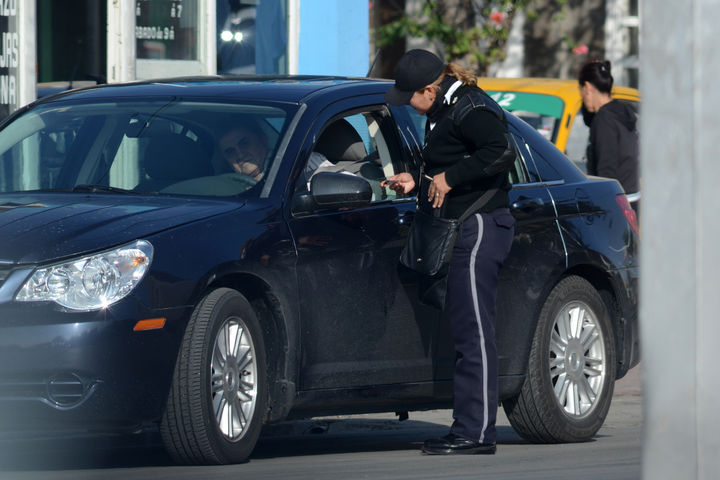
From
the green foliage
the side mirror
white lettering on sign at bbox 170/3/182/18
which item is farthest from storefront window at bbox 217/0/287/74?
the side mirror

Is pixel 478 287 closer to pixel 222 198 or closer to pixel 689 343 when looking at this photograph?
pixel 222 198

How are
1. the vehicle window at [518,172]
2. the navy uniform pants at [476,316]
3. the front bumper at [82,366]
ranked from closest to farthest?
1. the front bumper at [82,366]
2. the navy uniform pants at [476,316]
3. the vehicle window at [518,172]

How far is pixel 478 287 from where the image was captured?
261 inches

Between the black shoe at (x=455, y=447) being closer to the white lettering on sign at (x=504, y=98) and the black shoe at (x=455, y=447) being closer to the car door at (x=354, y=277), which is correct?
the car door at (x=354, y=277)

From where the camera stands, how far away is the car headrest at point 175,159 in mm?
6590

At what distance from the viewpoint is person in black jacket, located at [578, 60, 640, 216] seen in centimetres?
1051

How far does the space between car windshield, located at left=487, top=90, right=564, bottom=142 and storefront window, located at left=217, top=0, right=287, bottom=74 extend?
2.05 metres

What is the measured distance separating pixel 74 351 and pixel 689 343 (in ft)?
9.99

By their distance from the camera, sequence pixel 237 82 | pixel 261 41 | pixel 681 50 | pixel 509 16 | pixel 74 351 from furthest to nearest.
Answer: pixel 509 16 < pixel 261 41 < pixel 237 82 < pixel 74 351 < pixel 681 50

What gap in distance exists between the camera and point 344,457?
680 cm

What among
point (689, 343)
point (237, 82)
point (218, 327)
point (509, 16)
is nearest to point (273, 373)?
point (218, 327)

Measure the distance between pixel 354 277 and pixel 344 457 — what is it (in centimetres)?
83

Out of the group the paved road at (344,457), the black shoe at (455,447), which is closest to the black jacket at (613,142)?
the paved road at (344,457)

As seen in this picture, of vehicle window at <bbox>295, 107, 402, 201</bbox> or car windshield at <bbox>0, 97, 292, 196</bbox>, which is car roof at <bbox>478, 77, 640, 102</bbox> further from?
car windshield at <bbox>0, 97, 292, 196</bbox>
